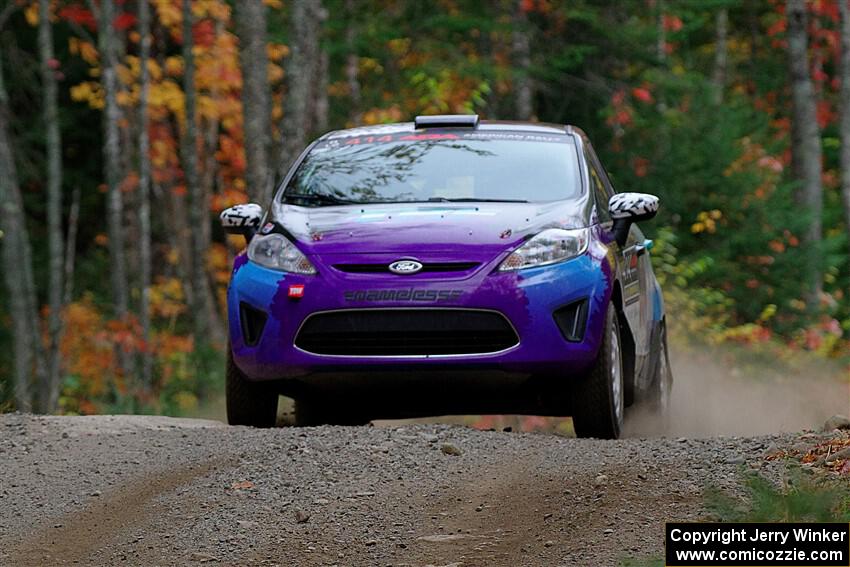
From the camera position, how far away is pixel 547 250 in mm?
8648

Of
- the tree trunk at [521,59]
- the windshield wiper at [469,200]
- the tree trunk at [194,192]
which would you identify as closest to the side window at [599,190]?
the windshield wiper at [469,200]

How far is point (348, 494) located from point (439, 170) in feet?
10.5

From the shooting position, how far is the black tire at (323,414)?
1012 cm

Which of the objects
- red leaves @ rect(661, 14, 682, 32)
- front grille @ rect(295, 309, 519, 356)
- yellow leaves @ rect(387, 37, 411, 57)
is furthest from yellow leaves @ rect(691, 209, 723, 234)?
front grille @ rect(295, 309, 519, 356)

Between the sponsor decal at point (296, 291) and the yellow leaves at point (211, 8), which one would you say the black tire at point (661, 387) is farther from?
the yellow leaves at point (211, 8)

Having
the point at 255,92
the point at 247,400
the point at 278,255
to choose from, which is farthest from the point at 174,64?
the point at 278,255

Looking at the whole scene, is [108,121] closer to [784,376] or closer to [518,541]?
[784,376]

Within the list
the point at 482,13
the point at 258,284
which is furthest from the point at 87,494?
the point at 482,13

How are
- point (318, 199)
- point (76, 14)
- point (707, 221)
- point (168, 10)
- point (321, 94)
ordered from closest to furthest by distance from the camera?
point (318, 199) → point (707, 221) → point (76, 14) → point (168, 10) → point (321, 94)

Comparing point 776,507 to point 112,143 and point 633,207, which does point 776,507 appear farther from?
point 112,143

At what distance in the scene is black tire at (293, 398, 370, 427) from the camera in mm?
10117

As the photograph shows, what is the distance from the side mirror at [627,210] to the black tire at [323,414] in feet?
6.18

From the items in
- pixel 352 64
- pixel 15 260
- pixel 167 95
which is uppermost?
pixel 352 64

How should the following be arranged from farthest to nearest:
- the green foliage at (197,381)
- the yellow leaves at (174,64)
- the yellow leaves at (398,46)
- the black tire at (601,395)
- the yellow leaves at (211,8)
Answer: the yellow leaves at (174,64) → the yellow leaves at (398,46) → the yellow leaves at (211,8) → the green foliage at (197,381) → the black tire at (601,395)
